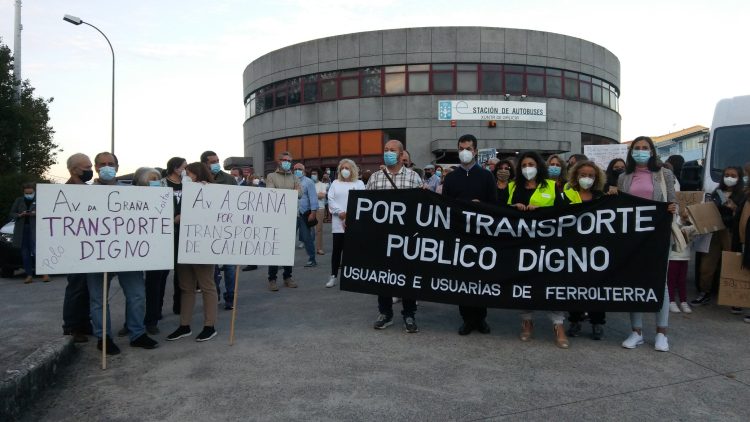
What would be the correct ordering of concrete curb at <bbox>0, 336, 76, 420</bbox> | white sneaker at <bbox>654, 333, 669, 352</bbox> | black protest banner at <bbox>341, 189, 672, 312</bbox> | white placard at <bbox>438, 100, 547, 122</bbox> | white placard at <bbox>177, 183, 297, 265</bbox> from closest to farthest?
concrete curb at <bbox>0, 336, 76, 420</bbox> → white sneaker at <bbox>654, 333, 669, 352</bbox> → black protest banner at <bbox>341, 189, 672, 312</bbox> → white placard at <bbox>177, 183, 297, 265</bbox> → white placard at <bbox>438, 100, 547, 122</bbox>

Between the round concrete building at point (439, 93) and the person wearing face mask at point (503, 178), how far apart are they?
73.6 feet

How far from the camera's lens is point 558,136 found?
3023 centimetres

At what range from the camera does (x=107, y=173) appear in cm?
516

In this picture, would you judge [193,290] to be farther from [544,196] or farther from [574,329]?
[574,329]

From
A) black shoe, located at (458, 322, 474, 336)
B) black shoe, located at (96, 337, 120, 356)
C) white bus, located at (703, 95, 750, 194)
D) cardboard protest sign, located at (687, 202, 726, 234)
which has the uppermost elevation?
white bus, located at (703, 95, 750, 194)

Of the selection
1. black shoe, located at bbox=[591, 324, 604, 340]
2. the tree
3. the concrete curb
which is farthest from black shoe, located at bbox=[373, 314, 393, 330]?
the tree

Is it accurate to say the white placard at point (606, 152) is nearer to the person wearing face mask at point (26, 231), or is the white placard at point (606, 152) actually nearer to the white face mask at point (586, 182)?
the white face mask at point (586, 182)

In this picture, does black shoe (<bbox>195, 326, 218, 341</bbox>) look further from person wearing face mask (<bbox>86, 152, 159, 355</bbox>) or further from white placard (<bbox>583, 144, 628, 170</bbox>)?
white placard (<bbox>583, 144, 628, 170</bbox>)

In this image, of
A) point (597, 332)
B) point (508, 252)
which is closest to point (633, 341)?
point (597, 332)

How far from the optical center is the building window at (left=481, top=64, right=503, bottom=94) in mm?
29047

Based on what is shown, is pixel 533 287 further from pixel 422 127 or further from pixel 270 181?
pixel 422 127

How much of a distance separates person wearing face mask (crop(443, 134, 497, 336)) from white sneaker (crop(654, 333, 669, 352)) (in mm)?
1546

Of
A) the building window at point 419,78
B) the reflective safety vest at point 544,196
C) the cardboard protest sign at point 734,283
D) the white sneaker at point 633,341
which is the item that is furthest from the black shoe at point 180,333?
the building window at point 419,78

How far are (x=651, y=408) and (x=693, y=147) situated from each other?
77.2 meters
